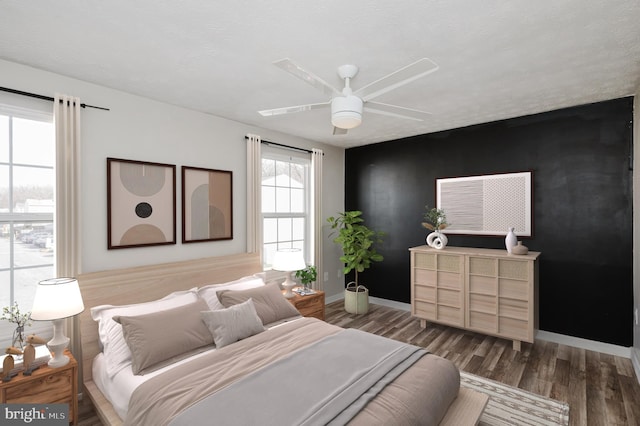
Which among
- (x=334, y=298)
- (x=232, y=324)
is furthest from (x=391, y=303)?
(x=232, y=324)

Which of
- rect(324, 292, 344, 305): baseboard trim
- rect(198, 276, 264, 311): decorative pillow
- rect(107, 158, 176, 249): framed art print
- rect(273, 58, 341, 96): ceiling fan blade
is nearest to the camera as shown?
rect(273, 58, 341, 96): ceiling fan blade

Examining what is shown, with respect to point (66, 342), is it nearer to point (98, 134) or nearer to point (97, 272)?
point (97, 272)

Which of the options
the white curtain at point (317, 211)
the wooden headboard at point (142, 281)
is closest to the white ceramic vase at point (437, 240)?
the white curtain at point (317, 211)

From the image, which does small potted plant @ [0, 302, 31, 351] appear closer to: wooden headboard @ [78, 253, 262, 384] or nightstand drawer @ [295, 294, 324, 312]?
wooden headboard @ [78, 253, 262, 384]

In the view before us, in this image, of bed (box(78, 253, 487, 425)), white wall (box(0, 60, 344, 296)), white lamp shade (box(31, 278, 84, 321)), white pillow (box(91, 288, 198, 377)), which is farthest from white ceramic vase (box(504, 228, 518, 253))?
white lamp shade (box(31, 278, 84, 321))

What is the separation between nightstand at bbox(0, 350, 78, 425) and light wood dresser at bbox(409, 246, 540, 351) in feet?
11.7

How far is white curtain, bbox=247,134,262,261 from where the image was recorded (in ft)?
12.5

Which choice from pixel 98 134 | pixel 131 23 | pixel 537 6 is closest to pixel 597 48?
pixel 537 6

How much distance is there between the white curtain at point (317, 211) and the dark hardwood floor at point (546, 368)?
0.90m

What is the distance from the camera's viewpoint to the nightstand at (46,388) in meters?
1.92

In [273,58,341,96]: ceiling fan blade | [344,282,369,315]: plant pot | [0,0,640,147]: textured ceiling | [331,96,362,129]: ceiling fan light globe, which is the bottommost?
[344,282,369,315]: plant pot

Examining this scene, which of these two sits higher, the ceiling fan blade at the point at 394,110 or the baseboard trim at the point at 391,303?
the ceiling fan blade at the point at 394,110

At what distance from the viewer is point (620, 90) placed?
9.62ft

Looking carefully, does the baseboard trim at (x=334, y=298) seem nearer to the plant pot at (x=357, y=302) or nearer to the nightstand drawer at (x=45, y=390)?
the plant pot at (x=357, y=302)
